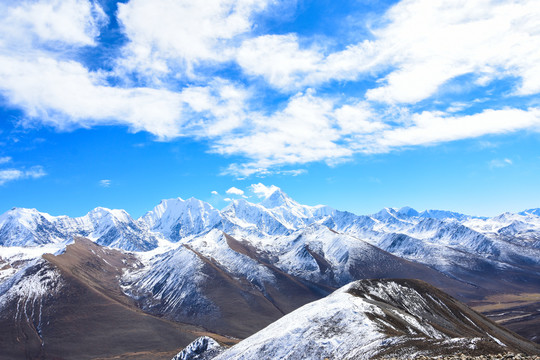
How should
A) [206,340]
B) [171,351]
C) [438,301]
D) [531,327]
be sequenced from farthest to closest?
[171,351] → [531,327] → [438,301] → [206,340]

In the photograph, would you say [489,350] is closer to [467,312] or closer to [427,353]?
[427,353]

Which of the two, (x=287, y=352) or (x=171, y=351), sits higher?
(x=287, y=352)

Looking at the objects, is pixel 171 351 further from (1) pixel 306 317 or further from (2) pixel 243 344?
(1) pixel 306 317

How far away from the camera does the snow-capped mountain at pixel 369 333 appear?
58.2m

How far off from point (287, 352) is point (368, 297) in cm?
3851

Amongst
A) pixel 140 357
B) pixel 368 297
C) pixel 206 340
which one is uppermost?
pixel 368 297

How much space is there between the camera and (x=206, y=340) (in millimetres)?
114000

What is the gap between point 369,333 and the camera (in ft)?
235

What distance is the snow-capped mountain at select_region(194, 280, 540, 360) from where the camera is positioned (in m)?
58.2

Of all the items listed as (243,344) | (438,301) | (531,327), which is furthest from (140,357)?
(531,327)

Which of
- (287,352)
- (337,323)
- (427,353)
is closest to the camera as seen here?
(427,353)

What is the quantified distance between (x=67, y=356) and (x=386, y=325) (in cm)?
19445

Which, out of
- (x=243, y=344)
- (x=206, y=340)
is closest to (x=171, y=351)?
(x=206, y=340)

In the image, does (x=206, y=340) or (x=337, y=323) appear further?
(x=206, y=340)
